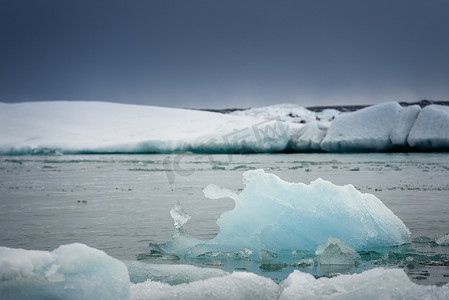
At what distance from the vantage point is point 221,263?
3.35m

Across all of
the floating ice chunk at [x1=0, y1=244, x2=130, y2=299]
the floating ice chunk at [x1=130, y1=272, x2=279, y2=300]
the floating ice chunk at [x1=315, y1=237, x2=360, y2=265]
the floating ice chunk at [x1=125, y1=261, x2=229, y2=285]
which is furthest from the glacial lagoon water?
the floating ice chunk at [x1=0, y1=244, x2=130, y2=299]

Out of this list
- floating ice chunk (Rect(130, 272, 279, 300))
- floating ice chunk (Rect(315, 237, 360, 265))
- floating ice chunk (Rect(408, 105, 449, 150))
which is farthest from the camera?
floating ice chunk (Rect(408, 105, 449, 150))

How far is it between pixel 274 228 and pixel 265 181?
331 mm

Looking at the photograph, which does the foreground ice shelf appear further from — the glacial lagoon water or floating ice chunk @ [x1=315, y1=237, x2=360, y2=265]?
floating ice chunk @ [x1=315, y1=237, x2=360, y2=265]

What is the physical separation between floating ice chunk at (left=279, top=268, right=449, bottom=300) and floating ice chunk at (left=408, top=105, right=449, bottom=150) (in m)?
16.7

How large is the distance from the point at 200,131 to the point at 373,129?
25.7 ft

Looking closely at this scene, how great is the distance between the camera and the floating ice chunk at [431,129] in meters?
18.0

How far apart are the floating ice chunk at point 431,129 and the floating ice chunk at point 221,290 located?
1683cm

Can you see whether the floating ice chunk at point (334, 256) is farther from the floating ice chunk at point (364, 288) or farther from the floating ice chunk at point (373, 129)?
the floating ice chunk at point (373, 129)

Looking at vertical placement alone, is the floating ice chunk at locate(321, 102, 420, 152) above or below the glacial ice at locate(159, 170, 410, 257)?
above

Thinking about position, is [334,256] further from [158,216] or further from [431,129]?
[431,129]

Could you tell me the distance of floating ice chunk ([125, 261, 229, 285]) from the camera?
286 centimetres

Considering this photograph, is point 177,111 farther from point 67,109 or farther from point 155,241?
point 155,241

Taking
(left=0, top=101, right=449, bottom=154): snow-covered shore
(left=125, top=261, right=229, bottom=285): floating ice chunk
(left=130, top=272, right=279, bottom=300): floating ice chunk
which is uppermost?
(left=0, top=101, right=449, bottom=154): snow-covered shore
